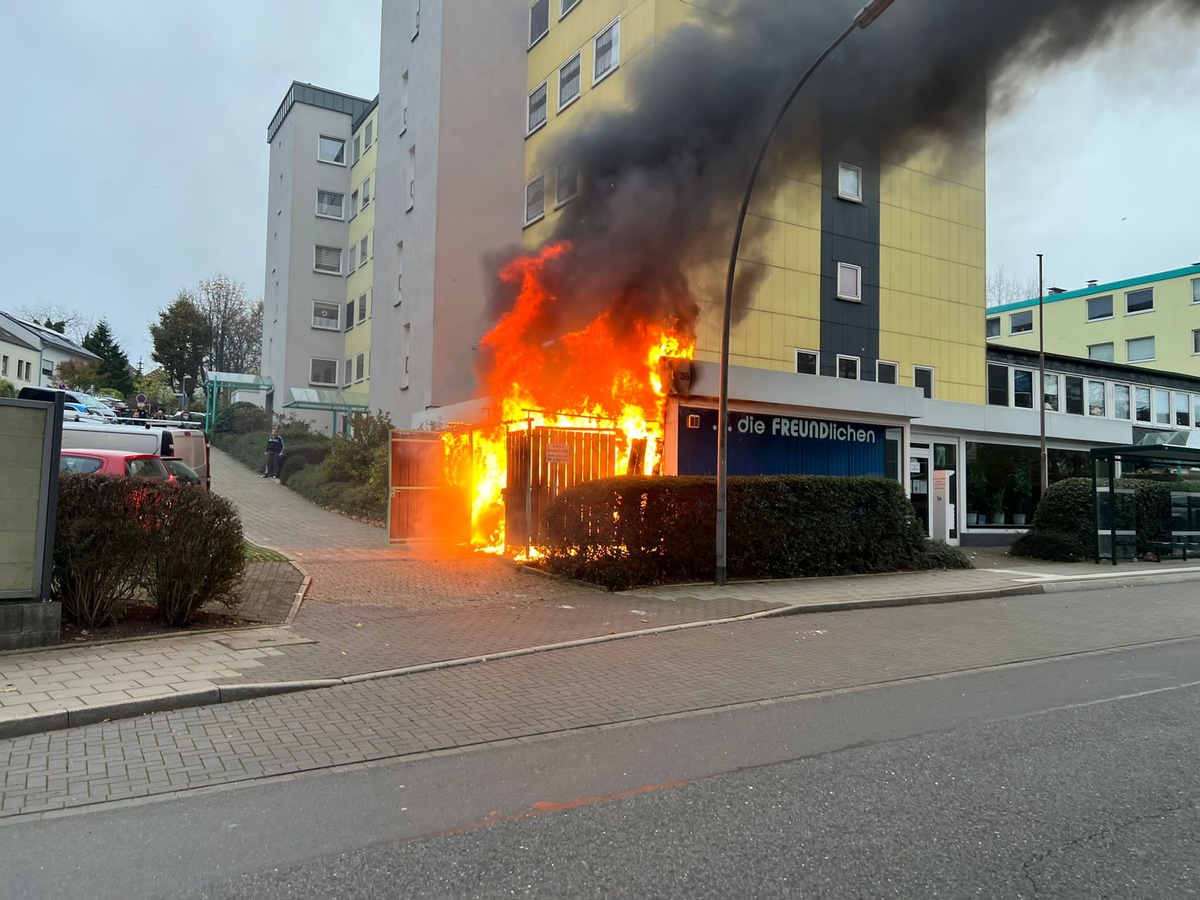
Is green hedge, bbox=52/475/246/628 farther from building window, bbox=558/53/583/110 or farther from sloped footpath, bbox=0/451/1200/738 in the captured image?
building window, bbox=558/53/583/110

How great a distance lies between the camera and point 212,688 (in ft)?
19.5

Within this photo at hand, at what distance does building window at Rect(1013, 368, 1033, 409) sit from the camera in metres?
24.7

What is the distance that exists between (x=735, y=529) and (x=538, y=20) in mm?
17468

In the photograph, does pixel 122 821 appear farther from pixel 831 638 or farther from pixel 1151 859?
pixel 831 638

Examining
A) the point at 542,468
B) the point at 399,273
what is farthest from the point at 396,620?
the point at 399,273

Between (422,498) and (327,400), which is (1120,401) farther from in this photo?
(327,400)

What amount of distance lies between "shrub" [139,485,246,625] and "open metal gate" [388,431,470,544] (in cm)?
651

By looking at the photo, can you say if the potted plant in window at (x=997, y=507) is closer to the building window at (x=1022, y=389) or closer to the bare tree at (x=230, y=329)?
the building window at (x=1022, y=389)

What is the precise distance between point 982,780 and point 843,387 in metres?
12.7

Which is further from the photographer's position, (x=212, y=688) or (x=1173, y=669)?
(x=1173, y=669)

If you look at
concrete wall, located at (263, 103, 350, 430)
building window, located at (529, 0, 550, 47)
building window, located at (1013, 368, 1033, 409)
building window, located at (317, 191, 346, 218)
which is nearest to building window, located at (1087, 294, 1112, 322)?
building window, located at (1013, 368, 1033, 409)

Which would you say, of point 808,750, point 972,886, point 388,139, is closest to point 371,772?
point 808,750

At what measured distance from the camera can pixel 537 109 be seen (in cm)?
2306

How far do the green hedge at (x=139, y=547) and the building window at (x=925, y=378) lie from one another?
18813 mm
